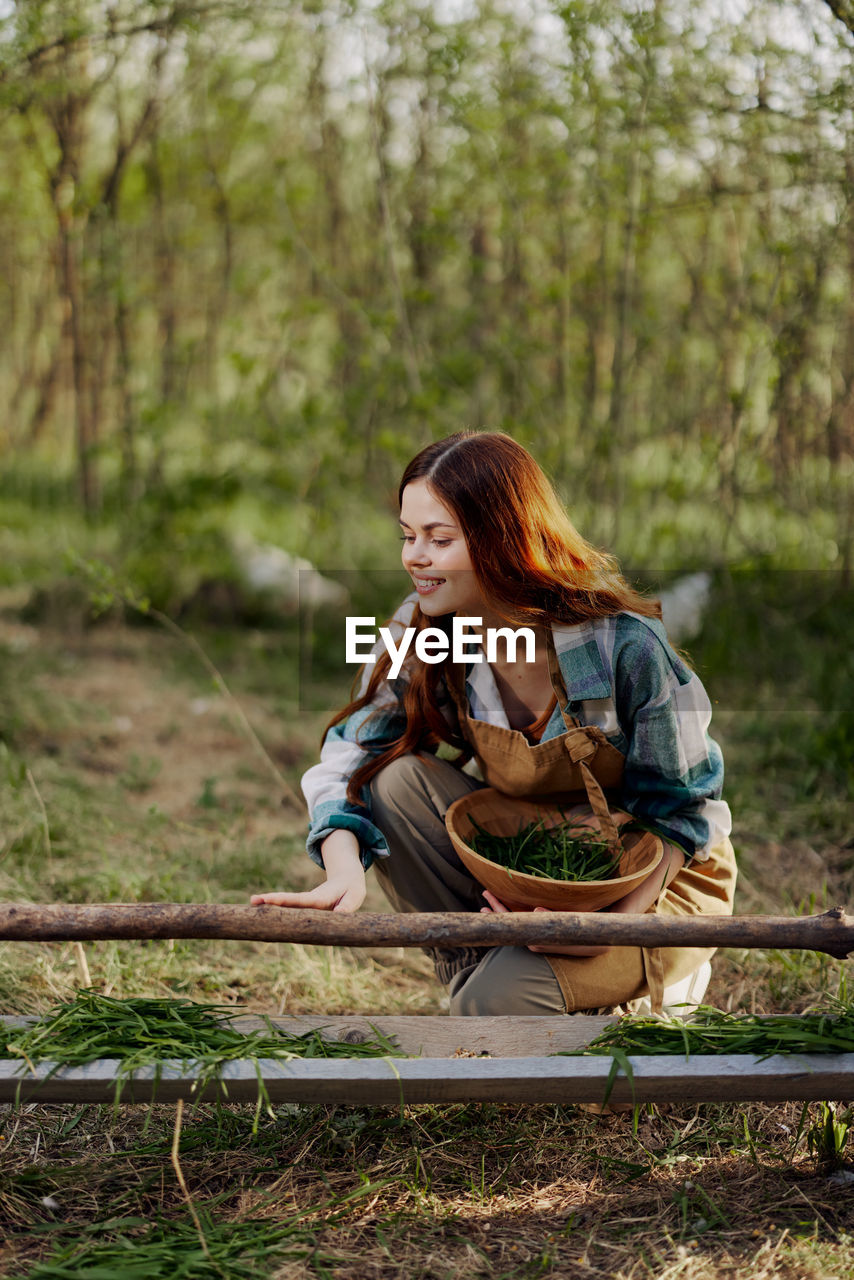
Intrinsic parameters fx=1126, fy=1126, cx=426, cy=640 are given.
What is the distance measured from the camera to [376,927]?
174 centimetres

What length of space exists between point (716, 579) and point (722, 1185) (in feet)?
11.9

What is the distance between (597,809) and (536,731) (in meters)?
0.22

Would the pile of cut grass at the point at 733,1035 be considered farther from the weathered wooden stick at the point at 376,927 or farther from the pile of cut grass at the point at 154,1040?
the pile of cut grass at the point at 154,1040

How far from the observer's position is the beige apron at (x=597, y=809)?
2096 mm

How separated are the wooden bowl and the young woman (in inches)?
1.6

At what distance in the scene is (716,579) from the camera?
5191 millimetres

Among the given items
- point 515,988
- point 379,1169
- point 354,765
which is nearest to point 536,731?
point 354,765

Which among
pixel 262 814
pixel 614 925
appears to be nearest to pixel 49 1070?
pixel 614 925

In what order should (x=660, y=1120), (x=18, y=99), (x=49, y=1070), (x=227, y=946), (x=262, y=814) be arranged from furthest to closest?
1. (x=18, y=99)
2. (x=262, y=814)
3. (x=227, y=946)
4. (x=660, y=1120)
5. (x=49, y=1070)

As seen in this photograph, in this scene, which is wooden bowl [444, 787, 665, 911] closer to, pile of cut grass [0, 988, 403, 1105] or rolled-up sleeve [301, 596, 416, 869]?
rolled-up sleeve [301, 596, 416, 869]

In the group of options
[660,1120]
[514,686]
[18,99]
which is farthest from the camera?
[18,99]

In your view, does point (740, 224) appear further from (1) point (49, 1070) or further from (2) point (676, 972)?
(1) point (49, 1070)

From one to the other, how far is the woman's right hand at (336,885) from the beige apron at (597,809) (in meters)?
0.34

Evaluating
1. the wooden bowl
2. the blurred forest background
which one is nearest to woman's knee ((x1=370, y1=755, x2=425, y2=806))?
the wooden bowl
